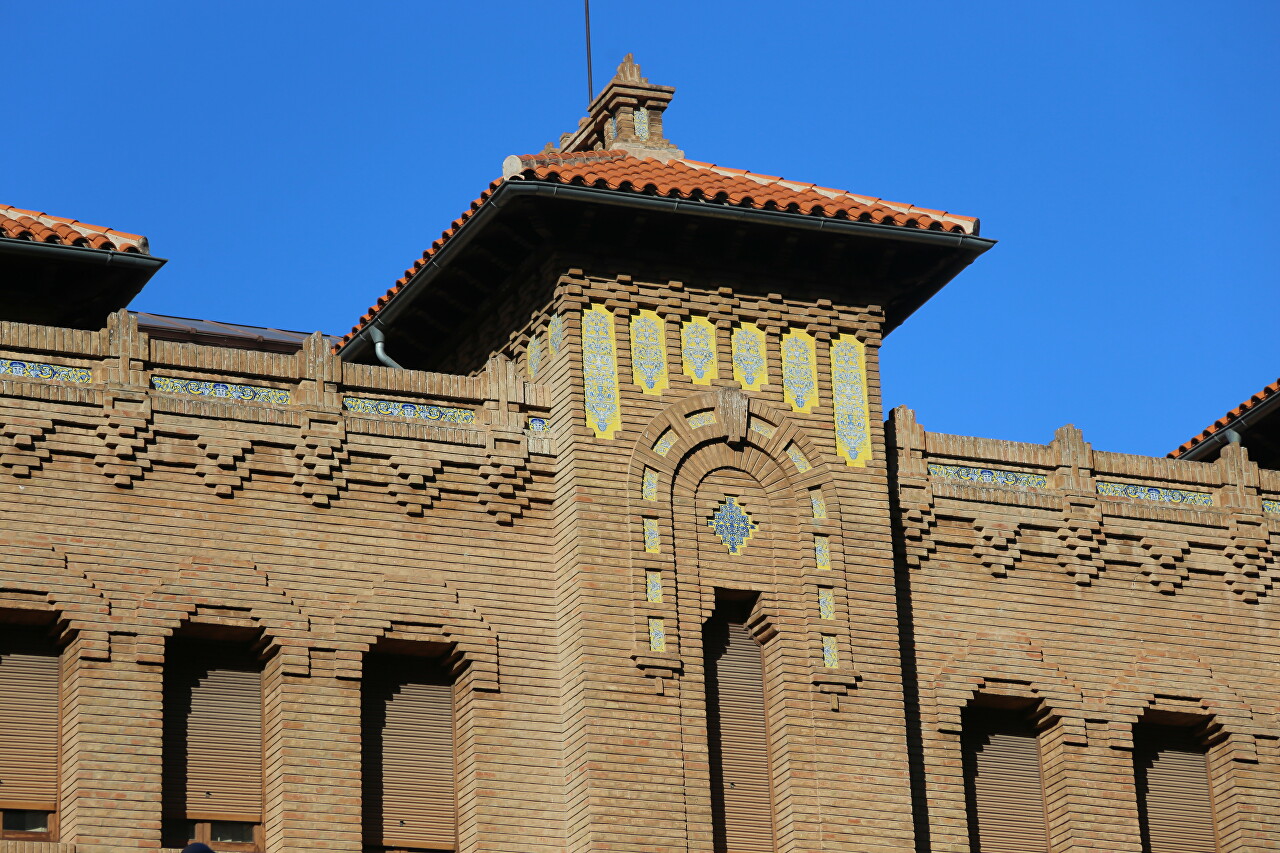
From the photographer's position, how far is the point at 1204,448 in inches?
1099

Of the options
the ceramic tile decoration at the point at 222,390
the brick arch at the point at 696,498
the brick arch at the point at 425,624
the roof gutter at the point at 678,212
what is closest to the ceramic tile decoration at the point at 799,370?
the brick arch at the point at 696,498

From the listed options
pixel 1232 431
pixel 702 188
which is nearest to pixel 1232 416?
pixel 1232 431

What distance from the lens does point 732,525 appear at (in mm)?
23562

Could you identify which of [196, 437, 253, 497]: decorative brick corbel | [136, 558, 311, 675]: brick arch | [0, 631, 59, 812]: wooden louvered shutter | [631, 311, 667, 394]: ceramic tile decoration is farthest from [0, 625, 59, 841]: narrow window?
[631, 311, 667, 394]: ceramic tile decoration

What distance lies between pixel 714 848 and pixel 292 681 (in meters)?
3.97

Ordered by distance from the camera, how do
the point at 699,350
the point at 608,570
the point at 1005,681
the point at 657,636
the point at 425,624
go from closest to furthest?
1. the point at 425,624
2. the point at 657,636
3. the point at 608,570
4. the point at 699,350
5. the point at 1005,681

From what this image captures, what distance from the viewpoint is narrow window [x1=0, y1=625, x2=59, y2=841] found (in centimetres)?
2078

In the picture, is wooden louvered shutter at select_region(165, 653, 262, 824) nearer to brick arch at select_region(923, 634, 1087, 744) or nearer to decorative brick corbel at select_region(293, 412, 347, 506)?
Result: decorative brick corbel at select_region(293, 412, 347, 506)

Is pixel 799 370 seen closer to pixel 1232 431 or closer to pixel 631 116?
pixel 631 116

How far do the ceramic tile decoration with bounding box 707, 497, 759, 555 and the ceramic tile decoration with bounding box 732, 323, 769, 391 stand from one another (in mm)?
1214

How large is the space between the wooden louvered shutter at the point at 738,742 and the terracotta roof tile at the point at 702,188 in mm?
3999

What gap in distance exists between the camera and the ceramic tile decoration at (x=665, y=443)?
23.5 meters

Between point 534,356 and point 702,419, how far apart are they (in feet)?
5.75

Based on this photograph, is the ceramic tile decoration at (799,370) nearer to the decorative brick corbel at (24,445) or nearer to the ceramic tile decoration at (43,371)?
the ceramic tile decoration at (43,371)
